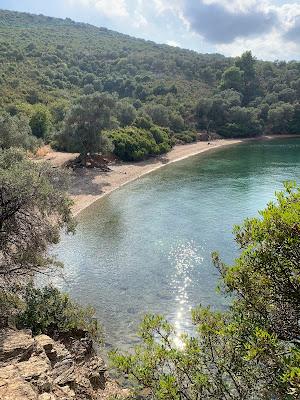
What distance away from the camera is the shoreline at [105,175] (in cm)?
5538

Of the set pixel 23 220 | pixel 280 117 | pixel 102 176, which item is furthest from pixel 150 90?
pixel 23 220

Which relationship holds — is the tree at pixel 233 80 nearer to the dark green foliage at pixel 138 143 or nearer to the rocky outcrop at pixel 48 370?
the dark green foliage at pixel 138 143

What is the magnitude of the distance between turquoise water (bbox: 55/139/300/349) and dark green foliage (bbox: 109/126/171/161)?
831 centimetres

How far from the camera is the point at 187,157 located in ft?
290

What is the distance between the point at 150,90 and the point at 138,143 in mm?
55665

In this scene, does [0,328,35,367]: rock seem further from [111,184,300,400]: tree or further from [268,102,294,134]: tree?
[268,102,294,134]: tree

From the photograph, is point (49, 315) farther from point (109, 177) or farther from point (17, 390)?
point (109, 177)

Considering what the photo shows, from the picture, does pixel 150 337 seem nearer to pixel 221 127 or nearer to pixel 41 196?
pixel 41 196

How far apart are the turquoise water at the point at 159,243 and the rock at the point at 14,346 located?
8848 mm

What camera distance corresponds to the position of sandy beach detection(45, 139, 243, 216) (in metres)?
55.5

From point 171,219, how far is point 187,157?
140 ft

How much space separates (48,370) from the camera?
44.8 ft

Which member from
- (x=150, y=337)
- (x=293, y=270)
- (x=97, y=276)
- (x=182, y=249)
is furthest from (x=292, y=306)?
(x=182, y=249)

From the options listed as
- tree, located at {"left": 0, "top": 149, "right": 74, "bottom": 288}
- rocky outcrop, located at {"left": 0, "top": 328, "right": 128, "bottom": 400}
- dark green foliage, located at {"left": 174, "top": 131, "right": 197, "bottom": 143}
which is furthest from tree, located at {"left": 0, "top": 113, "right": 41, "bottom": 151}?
dark green foliage, located at {"left": 174, "top": 131, "right": 197, "bottom": 143}
